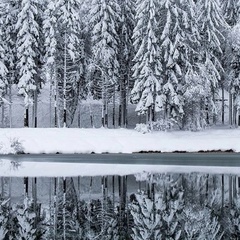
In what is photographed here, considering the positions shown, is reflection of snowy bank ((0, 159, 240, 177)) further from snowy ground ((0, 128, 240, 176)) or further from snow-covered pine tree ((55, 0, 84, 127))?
snow-covered pine tree ((55, 0, 84, 127))

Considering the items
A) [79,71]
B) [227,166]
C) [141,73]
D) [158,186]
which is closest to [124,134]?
[141,73]

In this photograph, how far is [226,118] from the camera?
69.3 metres

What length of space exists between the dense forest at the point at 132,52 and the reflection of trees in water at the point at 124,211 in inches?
959

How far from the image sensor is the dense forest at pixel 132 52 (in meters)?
42.8

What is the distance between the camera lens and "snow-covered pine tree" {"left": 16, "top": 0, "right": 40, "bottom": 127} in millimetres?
46000

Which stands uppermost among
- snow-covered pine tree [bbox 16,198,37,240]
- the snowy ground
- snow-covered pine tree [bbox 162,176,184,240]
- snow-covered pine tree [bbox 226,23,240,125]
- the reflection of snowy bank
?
snow-covered pine tree [bbox 226,23,240,125]

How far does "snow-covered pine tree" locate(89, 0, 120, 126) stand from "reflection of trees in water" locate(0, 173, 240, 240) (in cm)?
2904

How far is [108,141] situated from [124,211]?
2619 cm

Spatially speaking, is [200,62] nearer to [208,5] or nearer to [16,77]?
[208,5]

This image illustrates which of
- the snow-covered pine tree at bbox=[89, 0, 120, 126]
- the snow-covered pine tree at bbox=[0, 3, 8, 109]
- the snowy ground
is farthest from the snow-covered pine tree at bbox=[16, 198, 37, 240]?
the snow-covered pine tree at bbox=[0, 3, 8, 109]

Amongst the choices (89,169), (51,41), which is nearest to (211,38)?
(51,41)

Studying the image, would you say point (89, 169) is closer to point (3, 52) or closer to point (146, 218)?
point (146, 218)

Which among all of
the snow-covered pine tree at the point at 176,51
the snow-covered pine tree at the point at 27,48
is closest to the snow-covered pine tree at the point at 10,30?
the snow-covered pine tree at the point at 27,48

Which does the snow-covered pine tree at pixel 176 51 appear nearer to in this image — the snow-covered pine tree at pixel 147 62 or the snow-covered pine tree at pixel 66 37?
the snow-covered pine tree at pixel 147 62
